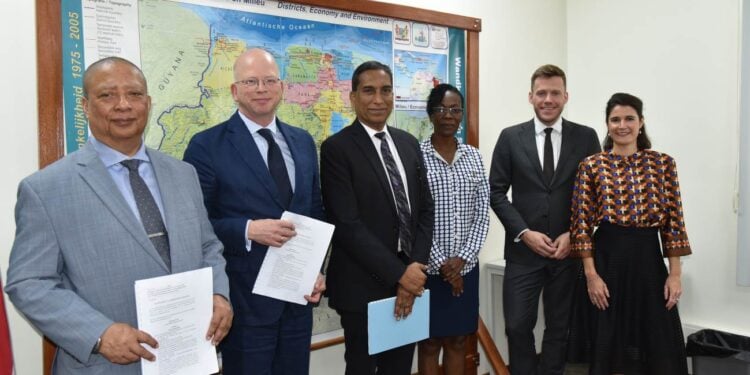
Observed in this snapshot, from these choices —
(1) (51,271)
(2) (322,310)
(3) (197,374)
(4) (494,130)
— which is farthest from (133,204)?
(4) (494,130)

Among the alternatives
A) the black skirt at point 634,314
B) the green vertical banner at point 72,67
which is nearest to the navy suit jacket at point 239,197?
the green vertical banner at point 72,67

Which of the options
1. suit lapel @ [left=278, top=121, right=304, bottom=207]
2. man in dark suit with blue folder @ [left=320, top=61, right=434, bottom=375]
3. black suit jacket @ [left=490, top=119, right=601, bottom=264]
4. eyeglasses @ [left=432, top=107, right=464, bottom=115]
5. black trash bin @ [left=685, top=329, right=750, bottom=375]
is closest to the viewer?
suit lapel @ [left=278, top=121, right=304, bottom=207]

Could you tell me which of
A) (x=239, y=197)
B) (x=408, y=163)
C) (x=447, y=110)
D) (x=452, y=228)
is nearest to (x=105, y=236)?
(x=239, y=197)

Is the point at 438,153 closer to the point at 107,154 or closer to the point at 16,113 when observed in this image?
the point at 107,154

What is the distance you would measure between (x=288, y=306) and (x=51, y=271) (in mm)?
803

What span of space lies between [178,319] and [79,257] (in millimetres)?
298

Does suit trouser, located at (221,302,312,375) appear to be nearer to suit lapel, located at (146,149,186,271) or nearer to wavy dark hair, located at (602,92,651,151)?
suit lapel, located at (146,149,186,271)

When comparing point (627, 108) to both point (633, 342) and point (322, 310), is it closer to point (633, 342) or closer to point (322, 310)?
point (633, 342)

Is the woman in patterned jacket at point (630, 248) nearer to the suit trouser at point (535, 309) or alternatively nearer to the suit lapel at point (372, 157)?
the suit trouser at point (535, 309)

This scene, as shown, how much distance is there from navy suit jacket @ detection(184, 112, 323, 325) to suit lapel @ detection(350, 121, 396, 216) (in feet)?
1.22

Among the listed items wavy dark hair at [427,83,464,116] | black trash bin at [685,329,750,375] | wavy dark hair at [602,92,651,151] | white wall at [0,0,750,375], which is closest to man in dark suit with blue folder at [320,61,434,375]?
wavy dark hair at [427,83,464,116]

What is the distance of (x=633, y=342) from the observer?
8.14ft

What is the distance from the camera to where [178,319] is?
1505 millimetres

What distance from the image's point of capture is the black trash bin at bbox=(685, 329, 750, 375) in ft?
9.91
